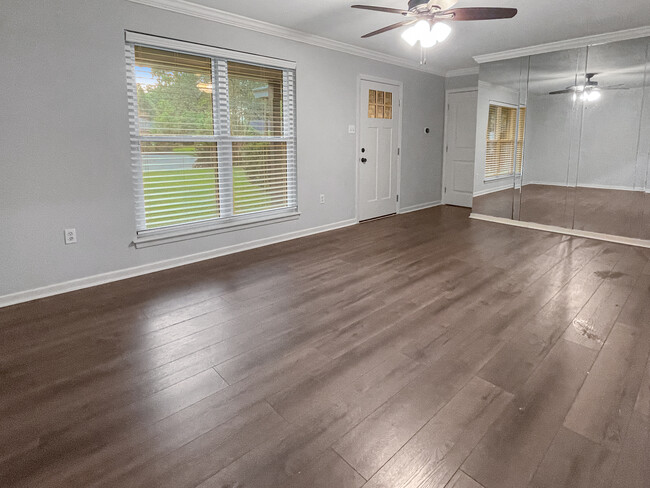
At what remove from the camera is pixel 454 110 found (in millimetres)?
6867

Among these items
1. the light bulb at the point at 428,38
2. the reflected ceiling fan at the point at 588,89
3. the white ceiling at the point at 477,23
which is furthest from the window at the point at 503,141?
the light bulb at the point at 428,38

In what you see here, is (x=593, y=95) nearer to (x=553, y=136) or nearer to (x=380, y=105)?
(x=553, y=136)

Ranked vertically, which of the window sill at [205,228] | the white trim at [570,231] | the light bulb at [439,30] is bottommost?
the white trim at [570,231]

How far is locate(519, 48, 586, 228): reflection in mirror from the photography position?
4.84 m

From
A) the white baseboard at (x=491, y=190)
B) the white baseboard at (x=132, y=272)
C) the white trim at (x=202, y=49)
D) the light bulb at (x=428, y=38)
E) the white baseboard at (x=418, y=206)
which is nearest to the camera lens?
the white baseboard at (x=132, y=272)

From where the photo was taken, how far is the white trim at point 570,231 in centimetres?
457

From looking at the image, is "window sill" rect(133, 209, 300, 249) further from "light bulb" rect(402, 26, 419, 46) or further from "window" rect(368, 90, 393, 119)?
"light bulb" rect(402, 26, 419, 46)

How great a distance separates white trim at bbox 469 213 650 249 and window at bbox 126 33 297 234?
10.2 ft

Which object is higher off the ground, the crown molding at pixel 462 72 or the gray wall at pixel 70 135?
the crown molding at pixel 462 72

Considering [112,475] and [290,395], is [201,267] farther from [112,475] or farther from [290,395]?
[112,475]

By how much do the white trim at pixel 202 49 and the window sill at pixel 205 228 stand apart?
1643mm

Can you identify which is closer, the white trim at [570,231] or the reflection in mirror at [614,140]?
the reflection in mirror at [614,140]

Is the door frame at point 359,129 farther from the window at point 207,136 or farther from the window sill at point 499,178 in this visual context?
the window sill at point 499,178

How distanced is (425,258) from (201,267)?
7.52ft
